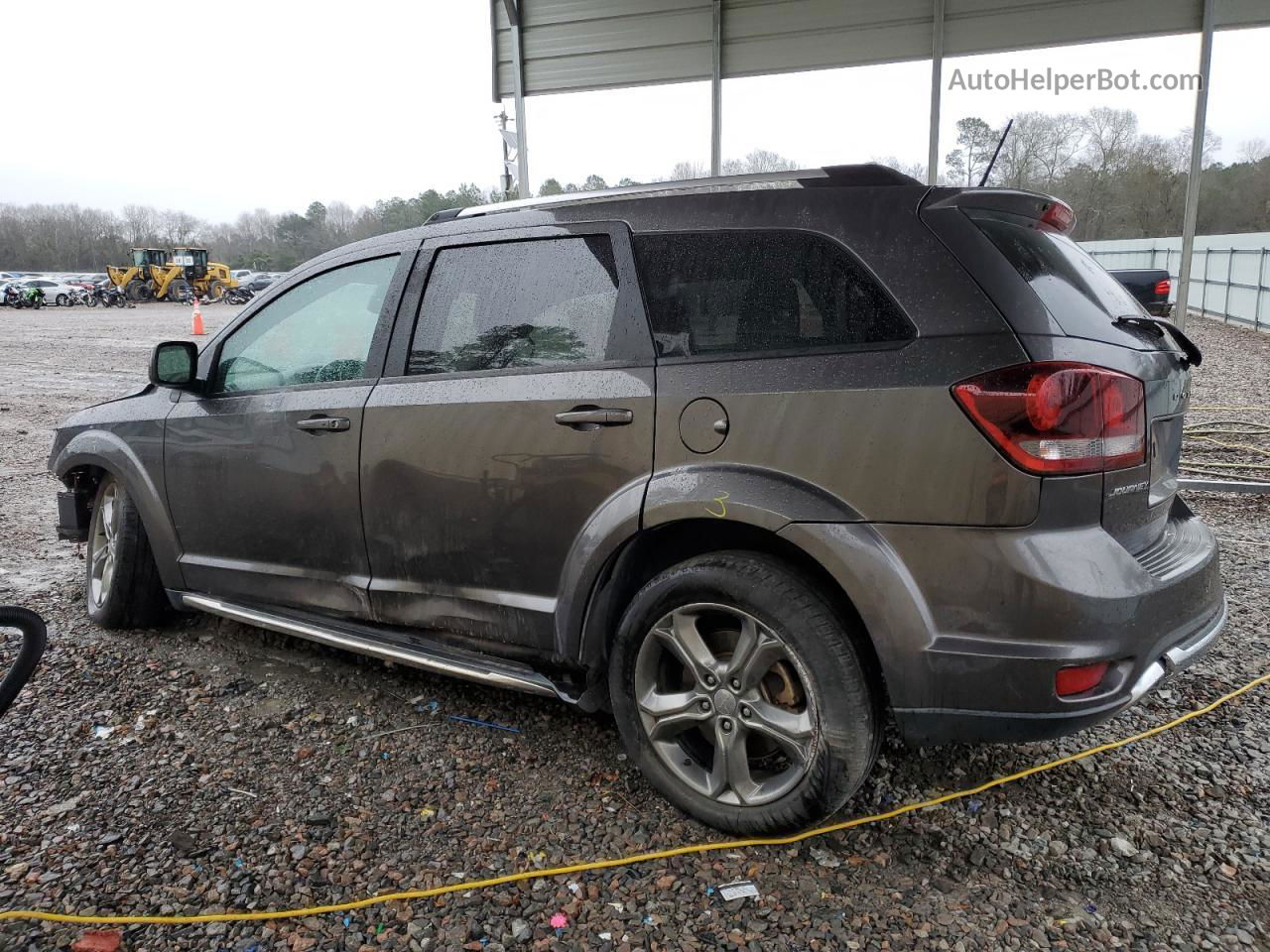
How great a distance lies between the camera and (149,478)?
3998mm

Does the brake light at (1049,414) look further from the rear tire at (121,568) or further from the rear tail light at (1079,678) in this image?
the rear tire at (121,568)

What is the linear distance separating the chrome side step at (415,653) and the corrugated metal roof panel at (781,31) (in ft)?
27.3

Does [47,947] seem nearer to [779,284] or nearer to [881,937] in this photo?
[881,937]

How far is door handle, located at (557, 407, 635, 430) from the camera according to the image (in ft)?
8.86

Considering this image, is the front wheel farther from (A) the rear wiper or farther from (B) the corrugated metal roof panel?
(B) the corrugated metal roof panel

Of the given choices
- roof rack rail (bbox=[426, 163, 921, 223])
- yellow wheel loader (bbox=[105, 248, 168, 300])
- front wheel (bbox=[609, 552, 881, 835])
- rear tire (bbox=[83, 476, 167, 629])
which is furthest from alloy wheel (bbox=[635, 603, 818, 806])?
yellow wheel loader (bbox=[105, 248, 168, 300])

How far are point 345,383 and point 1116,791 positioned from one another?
2841mm

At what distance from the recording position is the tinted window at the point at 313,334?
11.3 ft

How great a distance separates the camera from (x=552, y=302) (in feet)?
9.78

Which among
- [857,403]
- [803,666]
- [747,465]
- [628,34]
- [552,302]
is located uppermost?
[628,34]

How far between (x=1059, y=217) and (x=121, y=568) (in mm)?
3968

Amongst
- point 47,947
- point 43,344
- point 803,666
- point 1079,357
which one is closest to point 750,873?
point 803,666

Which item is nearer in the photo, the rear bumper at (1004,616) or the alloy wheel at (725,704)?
the rear bumper at (1004,616)

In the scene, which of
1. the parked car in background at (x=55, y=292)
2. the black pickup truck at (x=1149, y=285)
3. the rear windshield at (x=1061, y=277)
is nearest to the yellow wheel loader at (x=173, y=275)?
the parked car in background at (x=55, y=292)
